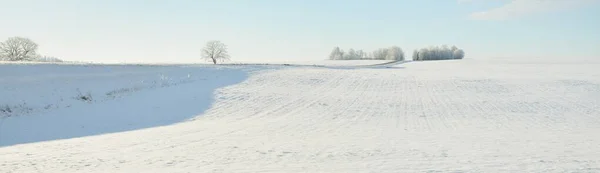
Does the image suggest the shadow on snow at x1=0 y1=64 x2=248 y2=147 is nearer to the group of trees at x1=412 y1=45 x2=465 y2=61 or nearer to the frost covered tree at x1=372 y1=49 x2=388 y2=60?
the group of trees at x1=412 y1=45 x2=465 y2=61

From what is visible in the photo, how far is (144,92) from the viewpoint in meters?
23.6

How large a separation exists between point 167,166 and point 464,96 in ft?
63.9

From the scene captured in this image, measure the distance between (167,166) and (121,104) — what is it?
14.1 m

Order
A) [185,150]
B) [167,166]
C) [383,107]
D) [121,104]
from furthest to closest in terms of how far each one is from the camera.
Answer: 1. [121,104]
2. [383,107]
3. [185,150]
4. [167,166]

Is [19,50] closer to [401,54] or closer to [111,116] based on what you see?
[111,116]

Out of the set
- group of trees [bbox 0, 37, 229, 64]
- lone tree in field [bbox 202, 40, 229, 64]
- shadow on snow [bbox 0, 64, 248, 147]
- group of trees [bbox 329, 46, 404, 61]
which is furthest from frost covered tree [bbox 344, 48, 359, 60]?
shadow on snow [bbox 0, 64, 248, 147]

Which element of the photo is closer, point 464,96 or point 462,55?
point 464,96

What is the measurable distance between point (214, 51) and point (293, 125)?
66241 millimetres

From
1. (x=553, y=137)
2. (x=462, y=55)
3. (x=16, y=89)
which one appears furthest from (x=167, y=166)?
(x=462, y=55)

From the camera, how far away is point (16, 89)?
85.6 ft

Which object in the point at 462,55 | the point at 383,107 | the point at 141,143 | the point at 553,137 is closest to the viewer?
the point at 141,143

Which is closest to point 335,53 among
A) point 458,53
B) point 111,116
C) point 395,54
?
point 395,54

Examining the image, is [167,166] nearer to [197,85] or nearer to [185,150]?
[185,150]

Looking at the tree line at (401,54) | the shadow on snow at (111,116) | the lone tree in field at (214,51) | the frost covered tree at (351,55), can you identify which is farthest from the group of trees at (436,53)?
the shadow on snow at (111,116)
